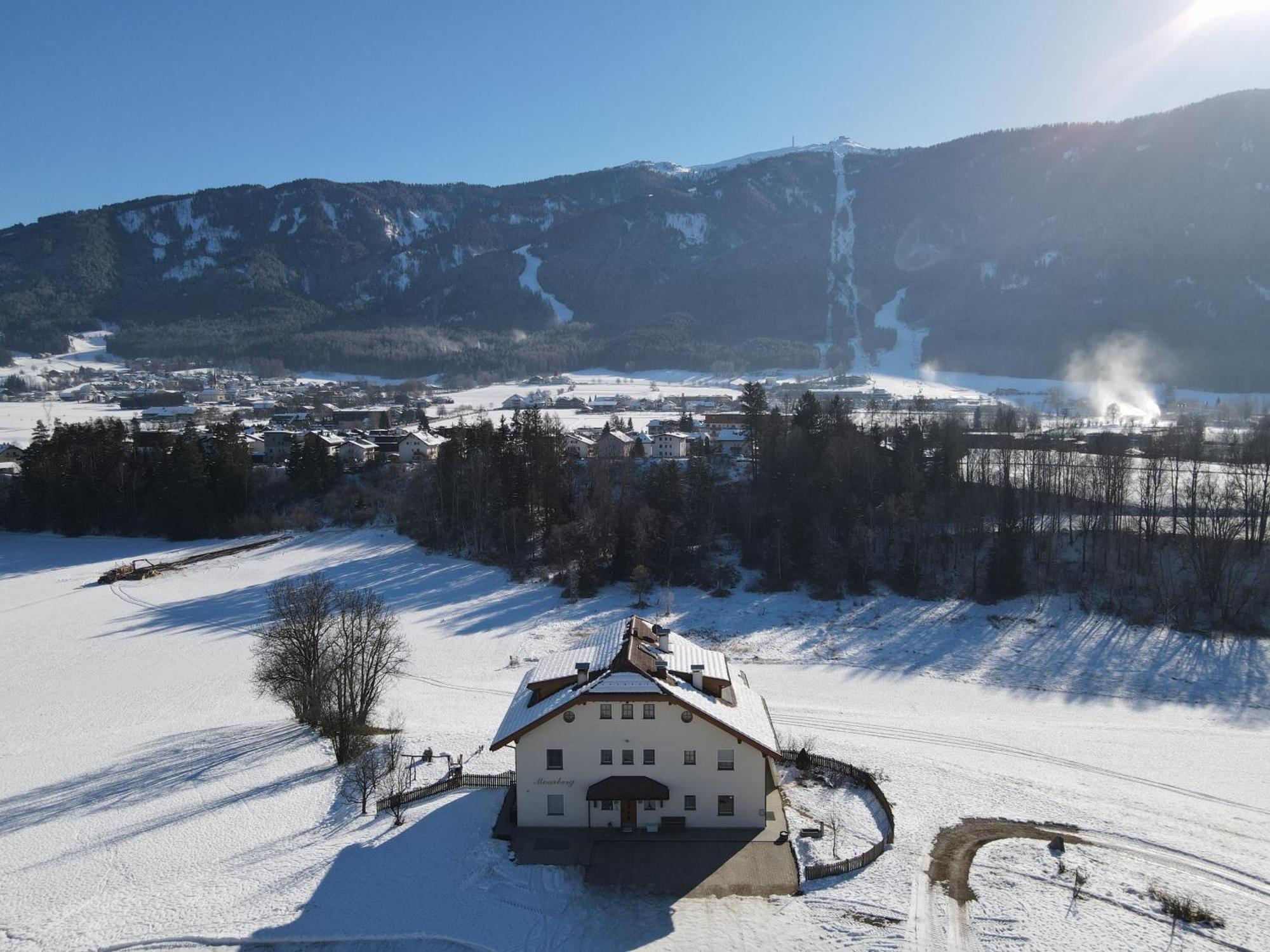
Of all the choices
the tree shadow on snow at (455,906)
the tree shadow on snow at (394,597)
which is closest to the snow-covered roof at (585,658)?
the tree shadow on snow at (455,906)

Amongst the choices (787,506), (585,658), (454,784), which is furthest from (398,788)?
(787,506)

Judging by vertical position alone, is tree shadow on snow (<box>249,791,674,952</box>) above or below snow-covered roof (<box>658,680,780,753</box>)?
below

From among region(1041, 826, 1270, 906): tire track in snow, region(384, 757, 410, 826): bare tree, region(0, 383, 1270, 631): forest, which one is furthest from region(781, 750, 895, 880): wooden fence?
region(0, 383, 1270, 631): forest

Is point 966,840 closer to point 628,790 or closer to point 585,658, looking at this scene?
point 628,790

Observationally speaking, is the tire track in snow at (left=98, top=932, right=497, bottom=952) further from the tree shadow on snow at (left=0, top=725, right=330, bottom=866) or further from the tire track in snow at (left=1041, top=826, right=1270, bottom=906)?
the tire track in snow at (left=1041, top=826, right=1270, bottom=906)

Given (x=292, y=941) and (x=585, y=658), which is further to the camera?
(x=585, y=658)

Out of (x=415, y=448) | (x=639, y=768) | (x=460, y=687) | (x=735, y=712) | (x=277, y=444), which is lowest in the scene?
(x=460, y=687)

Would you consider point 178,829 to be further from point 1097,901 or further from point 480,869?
point 1097,901
